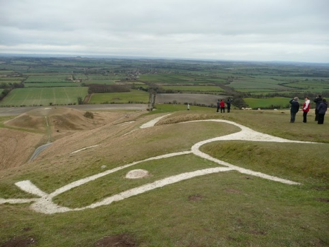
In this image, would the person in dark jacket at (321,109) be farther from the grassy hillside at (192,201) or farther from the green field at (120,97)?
the green field at (120,97)

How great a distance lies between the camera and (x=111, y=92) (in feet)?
534

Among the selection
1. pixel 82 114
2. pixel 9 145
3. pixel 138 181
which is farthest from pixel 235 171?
pixel 82 114

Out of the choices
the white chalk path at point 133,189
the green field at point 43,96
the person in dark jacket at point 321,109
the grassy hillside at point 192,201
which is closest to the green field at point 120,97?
the green field at point 43,96

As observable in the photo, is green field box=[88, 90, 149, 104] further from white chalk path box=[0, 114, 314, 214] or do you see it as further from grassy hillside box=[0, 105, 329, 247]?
grassy hillside box=[0, 105, 329, 247]

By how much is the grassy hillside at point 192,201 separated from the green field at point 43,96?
116 m

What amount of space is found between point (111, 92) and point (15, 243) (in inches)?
5968

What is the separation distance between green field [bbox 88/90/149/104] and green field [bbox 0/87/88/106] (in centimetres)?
881

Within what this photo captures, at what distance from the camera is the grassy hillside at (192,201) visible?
12914 millimetres

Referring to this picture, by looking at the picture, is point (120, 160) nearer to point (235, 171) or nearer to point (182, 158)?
point (182, 158)

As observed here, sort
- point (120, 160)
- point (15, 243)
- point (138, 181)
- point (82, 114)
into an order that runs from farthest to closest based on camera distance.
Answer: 1. point (82, 114)
2. point (120, 160)
3. point (138, 181)
4. point (15, 243)

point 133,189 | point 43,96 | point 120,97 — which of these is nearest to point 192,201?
point 133,189

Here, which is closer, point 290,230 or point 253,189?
point 290,230

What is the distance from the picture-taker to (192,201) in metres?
17.4

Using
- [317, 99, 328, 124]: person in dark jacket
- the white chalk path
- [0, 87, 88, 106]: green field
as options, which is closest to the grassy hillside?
the white chalk path
